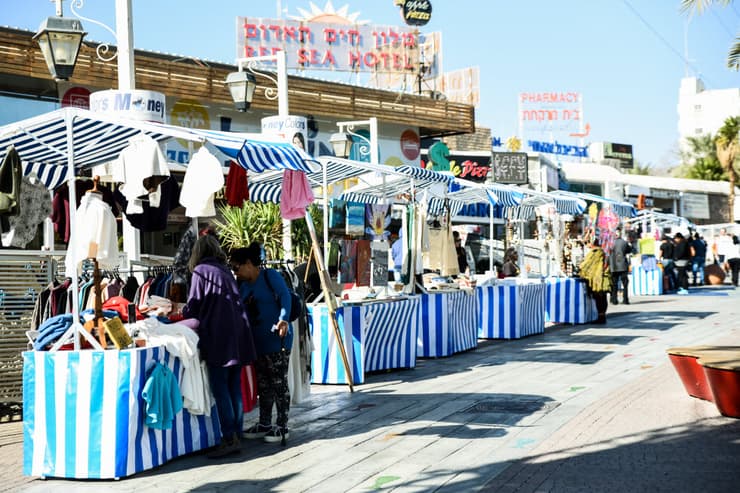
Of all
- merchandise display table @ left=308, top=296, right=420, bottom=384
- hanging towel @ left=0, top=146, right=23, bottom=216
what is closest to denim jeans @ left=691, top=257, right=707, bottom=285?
merchandise display table @ left=308, top=296, right=420, bottom=384

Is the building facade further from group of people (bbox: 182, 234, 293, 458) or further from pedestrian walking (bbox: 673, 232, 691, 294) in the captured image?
group of people (bbox: 182, 234, 293, 458)

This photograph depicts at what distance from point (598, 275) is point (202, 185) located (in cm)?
1215

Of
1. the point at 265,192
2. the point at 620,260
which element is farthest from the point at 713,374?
the point at 620,260

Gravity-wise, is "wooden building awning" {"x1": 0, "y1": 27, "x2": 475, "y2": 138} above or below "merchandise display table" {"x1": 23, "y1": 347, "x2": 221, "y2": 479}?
above

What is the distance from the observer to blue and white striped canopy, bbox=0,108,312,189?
305 inches

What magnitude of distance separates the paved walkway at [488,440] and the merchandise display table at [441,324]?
929 millimetres

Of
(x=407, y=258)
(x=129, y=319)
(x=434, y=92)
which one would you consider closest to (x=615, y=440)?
(x=129, y=319)

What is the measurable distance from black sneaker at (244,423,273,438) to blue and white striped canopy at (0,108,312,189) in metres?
2.36

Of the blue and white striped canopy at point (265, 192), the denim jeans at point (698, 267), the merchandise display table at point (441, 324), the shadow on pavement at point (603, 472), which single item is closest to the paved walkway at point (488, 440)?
the shadow on pavement at point (603, 472)

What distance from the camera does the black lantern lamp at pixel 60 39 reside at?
9.54 m

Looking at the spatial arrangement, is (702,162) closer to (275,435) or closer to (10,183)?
(275,435)

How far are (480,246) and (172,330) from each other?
84.2 feet

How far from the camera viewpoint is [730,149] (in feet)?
197

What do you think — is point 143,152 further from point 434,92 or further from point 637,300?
point 434,92
